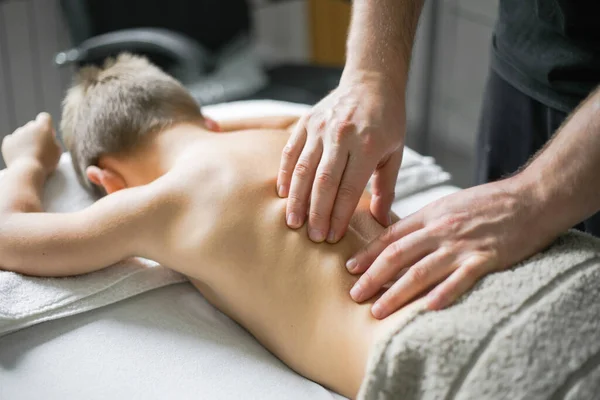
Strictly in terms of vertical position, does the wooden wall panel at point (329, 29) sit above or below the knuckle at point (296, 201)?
below

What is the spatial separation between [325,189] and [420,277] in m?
0.21

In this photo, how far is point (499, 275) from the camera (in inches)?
41.6

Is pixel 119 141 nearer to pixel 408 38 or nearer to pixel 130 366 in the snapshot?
pixel 130 366

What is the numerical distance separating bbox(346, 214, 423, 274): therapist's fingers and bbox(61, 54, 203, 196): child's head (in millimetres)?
518

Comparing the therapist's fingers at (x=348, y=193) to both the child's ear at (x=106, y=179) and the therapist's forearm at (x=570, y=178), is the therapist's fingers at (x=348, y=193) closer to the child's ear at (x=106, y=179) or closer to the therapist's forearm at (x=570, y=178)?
the therapist's forearm at (x=570, y=178)

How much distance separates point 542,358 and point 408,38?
2.19ft

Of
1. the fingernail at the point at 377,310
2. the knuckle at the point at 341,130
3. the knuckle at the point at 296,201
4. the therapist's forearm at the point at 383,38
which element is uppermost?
the therapist's forearm at the point at 383,38

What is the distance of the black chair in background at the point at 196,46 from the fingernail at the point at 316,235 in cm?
155

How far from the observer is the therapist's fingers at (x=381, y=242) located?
1142 mm

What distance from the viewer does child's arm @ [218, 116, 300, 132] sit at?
1.69 metres

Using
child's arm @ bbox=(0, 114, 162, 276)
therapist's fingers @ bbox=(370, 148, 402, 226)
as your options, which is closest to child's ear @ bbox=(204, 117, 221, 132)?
child's arm @ bbox=(0, 114, 162, 276)

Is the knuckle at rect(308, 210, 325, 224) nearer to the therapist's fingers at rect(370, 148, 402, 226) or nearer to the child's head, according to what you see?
the therapist's fingers at rect(370, 148, 402, 226)

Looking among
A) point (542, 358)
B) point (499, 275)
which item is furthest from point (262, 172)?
point (542, 358)

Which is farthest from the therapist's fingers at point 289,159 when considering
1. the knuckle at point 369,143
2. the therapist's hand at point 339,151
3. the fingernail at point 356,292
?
the fingernail at point 356,292
